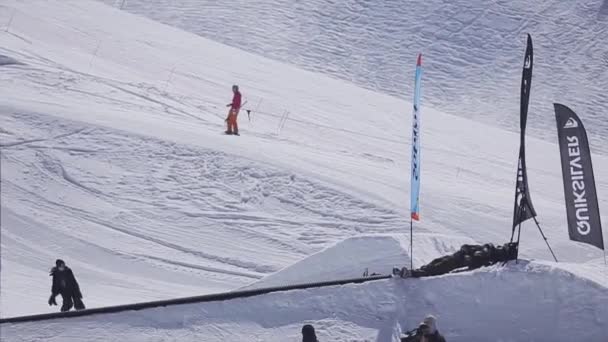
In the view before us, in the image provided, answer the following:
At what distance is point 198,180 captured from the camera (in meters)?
20.5

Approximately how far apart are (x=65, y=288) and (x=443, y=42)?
27.2m

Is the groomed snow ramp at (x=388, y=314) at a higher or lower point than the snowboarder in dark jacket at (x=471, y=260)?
lower

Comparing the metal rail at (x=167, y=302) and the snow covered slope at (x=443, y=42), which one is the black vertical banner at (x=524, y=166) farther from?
the snow covered slope at (x=443, y=42)

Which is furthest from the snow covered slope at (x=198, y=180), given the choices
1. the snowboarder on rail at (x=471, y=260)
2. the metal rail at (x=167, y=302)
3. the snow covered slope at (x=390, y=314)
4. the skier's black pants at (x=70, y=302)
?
the metal rail at (x=167, y=302)

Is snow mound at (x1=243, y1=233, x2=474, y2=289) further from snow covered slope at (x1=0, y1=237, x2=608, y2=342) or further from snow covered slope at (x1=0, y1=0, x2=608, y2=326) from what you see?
snow covered slope at (x1=0, y1=237, x2=608, y2=342)

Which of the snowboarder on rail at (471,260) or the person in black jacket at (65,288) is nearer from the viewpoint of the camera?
the snowboarder on rail at (471,260)

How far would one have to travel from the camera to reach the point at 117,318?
476 inches

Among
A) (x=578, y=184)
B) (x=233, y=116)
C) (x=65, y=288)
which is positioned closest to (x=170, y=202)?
(x=233, y=116)

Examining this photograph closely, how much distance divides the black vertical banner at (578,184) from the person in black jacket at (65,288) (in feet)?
A: 19.5

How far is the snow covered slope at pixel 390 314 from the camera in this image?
11.9m

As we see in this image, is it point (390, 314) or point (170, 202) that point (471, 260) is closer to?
point (390, 314)

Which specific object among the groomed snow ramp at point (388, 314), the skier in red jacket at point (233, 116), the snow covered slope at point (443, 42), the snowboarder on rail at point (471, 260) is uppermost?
the snow covered slope at point (443, 42)

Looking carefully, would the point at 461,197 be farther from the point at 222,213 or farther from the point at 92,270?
the point at 92,270

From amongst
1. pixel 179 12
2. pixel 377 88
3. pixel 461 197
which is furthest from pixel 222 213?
pixel 179 12
